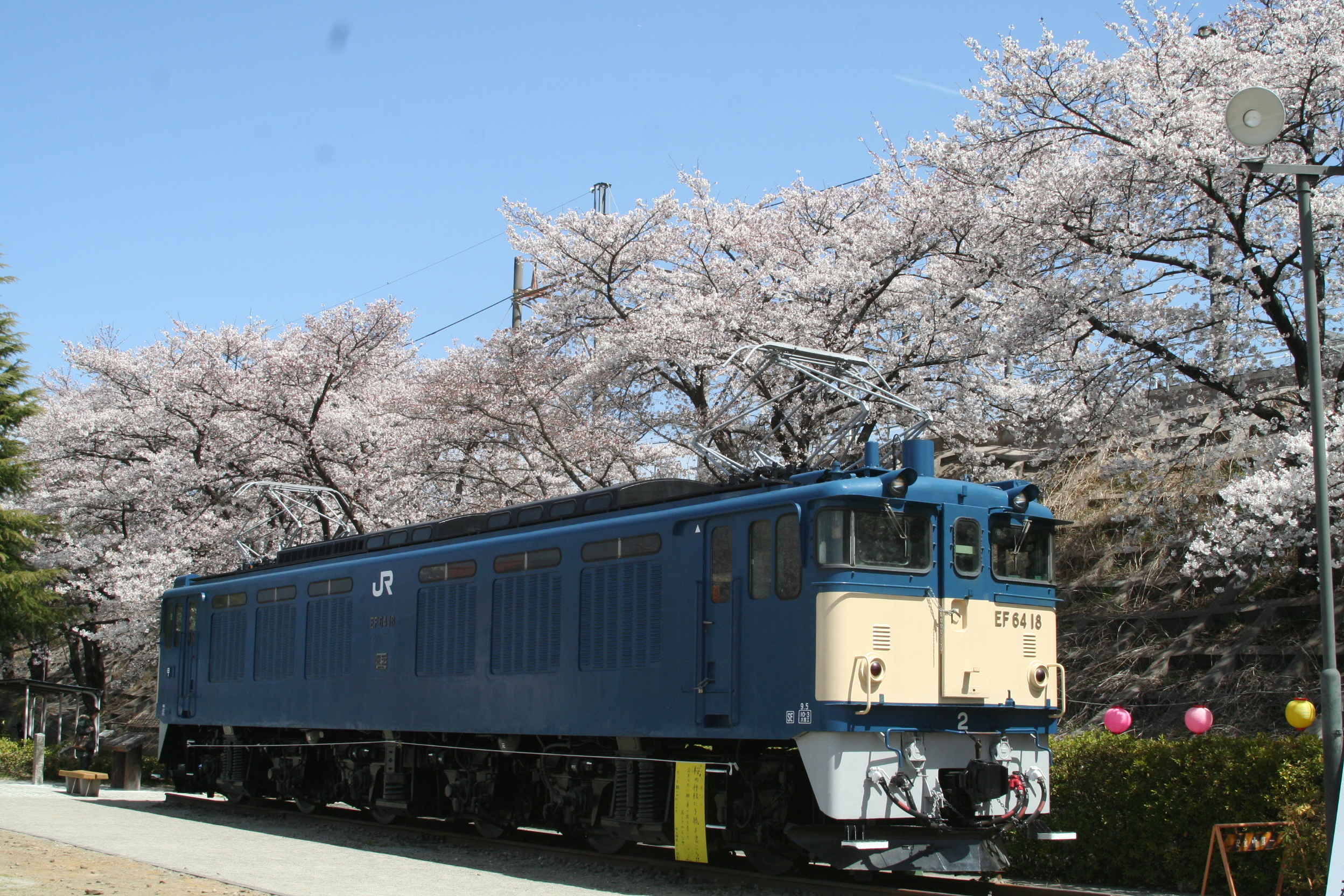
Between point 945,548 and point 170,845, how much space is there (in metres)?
8.47

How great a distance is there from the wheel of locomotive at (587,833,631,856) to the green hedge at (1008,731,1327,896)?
3.60 metres

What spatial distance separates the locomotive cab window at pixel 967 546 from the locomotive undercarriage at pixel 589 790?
203 centimetres

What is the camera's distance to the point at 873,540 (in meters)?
9.52

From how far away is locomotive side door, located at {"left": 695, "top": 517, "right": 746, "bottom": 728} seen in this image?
32.4 ft

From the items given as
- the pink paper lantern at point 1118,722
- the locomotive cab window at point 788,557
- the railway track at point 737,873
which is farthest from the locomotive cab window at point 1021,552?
the railway track at point 737,873

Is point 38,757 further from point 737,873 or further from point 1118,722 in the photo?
point 1118,722

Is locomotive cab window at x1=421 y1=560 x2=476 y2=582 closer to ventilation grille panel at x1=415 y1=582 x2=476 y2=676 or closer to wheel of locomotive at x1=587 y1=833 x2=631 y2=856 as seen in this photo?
ventilation grille panel at x1=415 y1=582 x2=476 y2=676

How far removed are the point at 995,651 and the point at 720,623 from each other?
2.25 m

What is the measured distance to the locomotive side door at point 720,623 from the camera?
9867 mm

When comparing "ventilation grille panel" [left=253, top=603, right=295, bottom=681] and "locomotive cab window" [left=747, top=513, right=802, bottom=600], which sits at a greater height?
"locomotive cab window" [left=747, top=513, right=802, bottom=600]

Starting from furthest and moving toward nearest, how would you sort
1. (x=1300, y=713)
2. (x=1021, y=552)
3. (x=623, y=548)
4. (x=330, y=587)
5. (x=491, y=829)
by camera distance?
(x=330, y=587) < (x=491, y=829) < (x=623, y=548) < (x=1021, y=552) < (x=1300, y=713)

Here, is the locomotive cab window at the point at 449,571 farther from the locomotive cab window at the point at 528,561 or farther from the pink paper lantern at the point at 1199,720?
the pink paper lantern at the point at 1199,720

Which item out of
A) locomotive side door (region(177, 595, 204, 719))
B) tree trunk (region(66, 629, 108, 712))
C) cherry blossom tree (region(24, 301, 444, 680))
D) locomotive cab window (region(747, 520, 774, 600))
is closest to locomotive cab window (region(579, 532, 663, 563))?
locomotive cab window (region(747, 520, 774, 600))

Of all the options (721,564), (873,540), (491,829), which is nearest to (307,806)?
(491,829)
